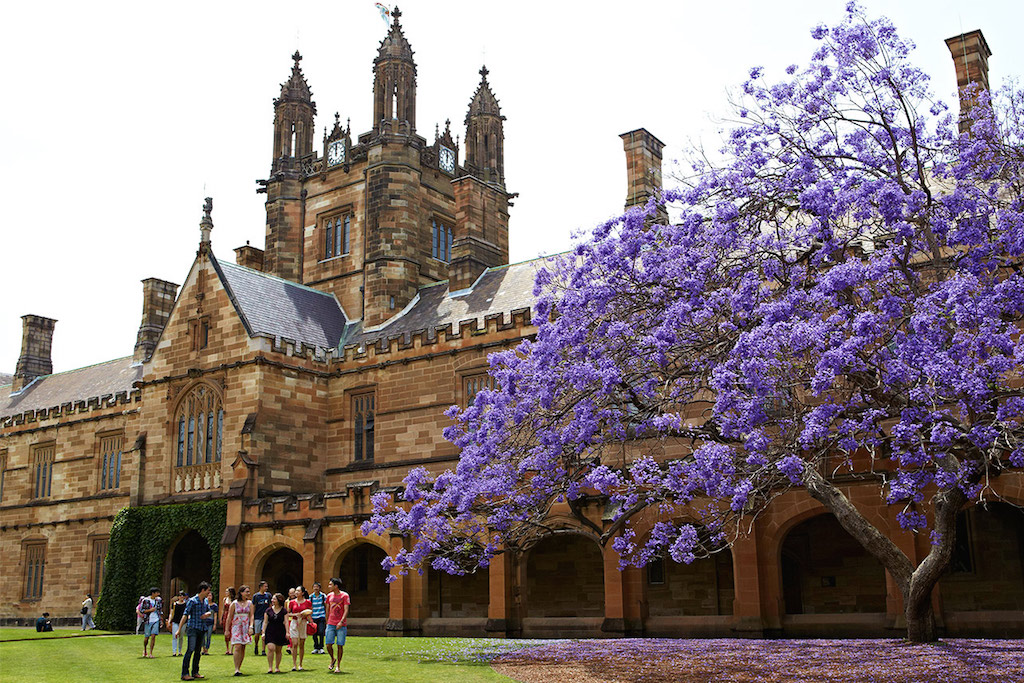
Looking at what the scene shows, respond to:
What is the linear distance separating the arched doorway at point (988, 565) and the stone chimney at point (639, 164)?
43.6 feet

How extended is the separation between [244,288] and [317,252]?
6049 mm

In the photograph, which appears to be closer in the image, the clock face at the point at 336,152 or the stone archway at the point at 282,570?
the stone archway at the point at 282,570

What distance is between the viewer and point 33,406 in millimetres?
44906

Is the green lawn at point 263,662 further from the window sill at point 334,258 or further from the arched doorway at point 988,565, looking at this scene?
the window sill at point 334,258

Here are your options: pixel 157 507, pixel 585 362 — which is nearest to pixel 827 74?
pixel 585 362

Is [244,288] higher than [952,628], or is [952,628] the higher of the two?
[244,288]

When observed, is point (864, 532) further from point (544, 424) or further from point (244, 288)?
point (244, 288)

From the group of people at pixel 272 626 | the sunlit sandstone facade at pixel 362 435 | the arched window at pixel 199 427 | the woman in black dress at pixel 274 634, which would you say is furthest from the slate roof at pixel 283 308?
the woman in black dress at pixel 274 634

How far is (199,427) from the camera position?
3095 centimetres

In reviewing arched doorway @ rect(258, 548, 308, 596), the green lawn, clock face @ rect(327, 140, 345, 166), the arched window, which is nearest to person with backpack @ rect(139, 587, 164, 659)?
the green lawn

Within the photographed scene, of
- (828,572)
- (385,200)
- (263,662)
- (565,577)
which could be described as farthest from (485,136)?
(263,662)

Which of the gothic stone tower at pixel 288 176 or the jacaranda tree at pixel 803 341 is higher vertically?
the gothic stone tower at pixel 288 176

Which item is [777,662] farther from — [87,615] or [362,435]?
[87,615]

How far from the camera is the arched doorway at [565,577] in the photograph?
25281 millimetres
